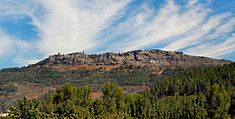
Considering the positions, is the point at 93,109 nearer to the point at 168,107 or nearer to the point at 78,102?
the point at 78,102

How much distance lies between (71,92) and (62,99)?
4309 millimetres

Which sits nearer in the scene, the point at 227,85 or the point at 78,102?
the point at 78,102

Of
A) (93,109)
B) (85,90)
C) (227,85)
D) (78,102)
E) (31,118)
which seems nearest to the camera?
(31,118)

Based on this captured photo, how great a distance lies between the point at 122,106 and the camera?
13650 centimetres

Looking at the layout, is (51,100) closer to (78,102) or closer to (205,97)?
(78,102)

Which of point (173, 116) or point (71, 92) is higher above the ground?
point (71, 92)

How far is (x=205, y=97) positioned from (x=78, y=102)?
5121cm

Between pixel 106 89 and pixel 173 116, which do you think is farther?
pixel 106 89

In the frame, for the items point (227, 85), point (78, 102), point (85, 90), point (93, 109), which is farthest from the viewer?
point (227, 85)

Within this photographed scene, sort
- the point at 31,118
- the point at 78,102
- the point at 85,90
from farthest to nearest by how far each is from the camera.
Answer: the point at 85,90 → the point at 78,102 → the point at 31,118

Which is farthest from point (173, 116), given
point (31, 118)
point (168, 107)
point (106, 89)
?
point (31, 118)

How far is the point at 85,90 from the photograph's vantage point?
146 m

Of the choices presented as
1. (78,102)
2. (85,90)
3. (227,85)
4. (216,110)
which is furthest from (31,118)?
(227,85)

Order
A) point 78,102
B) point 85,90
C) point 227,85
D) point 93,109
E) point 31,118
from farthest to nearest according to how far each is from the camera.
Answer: point 227,85, point 85,90, point 78,102, point 93,109, point 31,118
